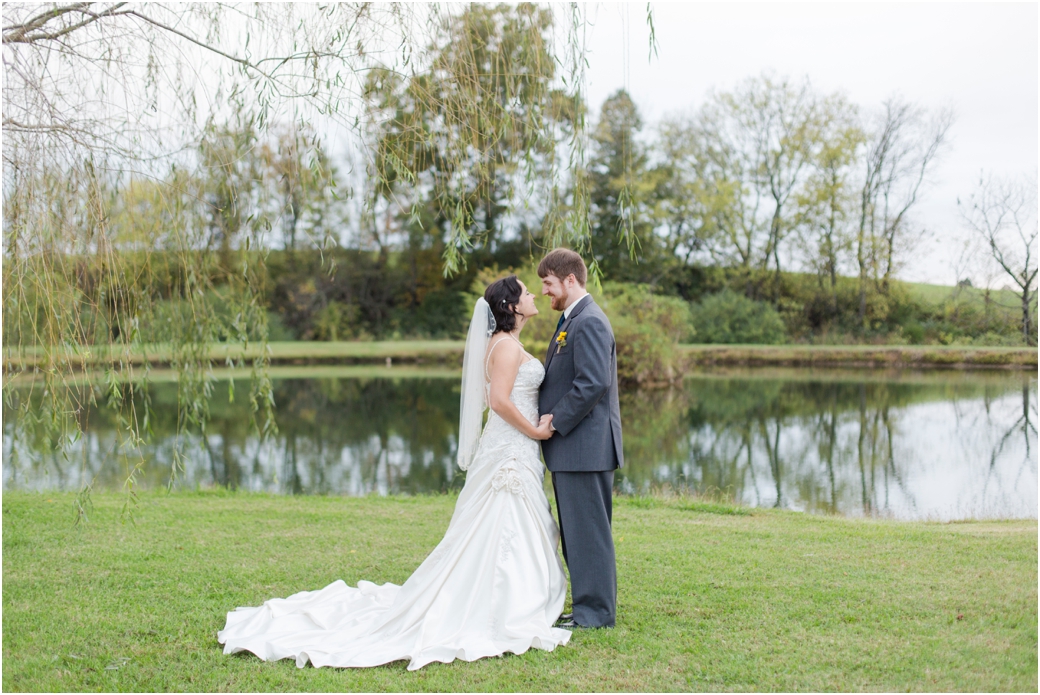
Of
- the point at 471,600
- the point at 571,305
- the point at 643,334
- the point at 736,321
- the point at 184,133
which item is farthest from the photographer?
the point at 736,321

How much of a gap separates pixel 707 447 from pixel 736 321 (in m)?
17.6

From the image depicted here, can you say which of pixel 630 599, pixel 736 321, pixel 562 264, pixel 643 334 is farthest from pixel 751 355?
pixel 562 264

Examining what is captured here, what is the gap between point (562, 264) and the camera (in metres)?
3.78

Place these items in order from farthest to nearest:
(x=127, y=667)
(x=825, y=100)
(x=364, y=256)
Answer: (x=364, y=256) → (x=825, y=100) → (x=127, y=667)

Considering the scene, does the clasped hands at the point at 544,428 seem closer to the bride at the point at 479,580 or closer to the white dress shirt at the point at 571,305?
the bride at the point at 479,580

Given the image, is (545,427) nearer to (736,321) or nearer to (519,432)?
(519,432)

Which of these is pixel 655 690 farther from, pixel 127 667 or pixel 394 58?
pixel 394 58

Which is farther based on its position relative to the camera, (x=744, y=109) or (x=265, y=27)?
(x=744, y=109)

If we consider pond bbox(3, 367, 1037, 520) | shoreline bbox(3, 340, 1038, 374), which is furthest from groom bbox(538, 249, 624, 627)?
shoreline bbox(3, 340, 1038, 374)

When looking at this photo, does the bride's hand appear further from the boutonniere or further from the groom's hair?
the groom's hair

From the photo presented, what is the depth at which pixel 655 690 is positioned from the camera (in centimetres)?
300

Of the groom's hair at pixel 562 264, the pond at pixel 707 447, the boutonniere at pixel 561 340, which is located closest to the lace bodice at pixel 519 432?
the boutonniere at pixel 561 340

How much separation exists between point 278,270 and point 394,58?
2879cm

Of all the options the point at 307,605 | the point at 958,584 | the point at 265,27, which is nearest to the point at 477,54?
the point at 265,27
